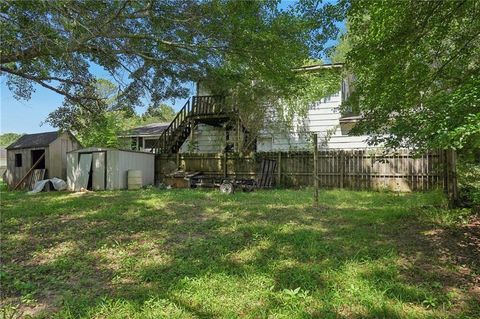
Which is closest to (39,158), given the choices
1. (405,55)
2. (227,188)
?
(227,188)

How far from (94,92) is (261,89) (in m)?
5.45

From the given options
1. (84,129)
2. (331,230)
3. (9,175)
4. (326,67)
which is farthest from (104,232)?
(9,175)

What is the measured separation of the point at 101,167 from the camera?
13930 mm

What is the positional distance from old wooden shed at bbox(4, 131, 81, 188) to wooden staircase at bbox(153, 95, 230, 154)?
4.23 metres

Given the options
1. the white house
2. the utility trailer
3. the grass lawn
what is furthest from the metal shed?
the grass lawn

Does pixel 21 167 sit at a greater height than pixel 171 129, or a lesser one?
lesser

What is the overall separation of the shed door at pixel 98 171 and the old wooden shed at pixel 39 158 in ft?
8.93

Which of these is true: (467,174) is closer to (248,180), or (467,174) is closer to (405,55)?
(405,55)

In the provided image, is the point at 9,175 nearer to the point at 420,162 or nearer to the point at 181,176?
the point at 181,176

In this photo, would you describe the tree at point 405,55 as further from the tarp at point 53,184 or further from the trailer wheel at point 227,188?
the tarp at point 53,184

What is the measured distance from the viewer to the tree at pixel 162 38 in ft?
19.9

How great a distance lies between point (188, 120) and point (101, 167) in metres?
4.52

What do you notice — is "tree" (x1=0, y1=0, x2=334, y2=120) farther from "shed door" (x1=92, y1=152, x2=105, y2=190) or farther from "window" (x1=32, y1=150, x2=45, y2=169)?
"window" (x1=32, y1=150, x2=45, y2=169)

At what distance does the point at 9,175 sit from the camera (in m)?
16.4
